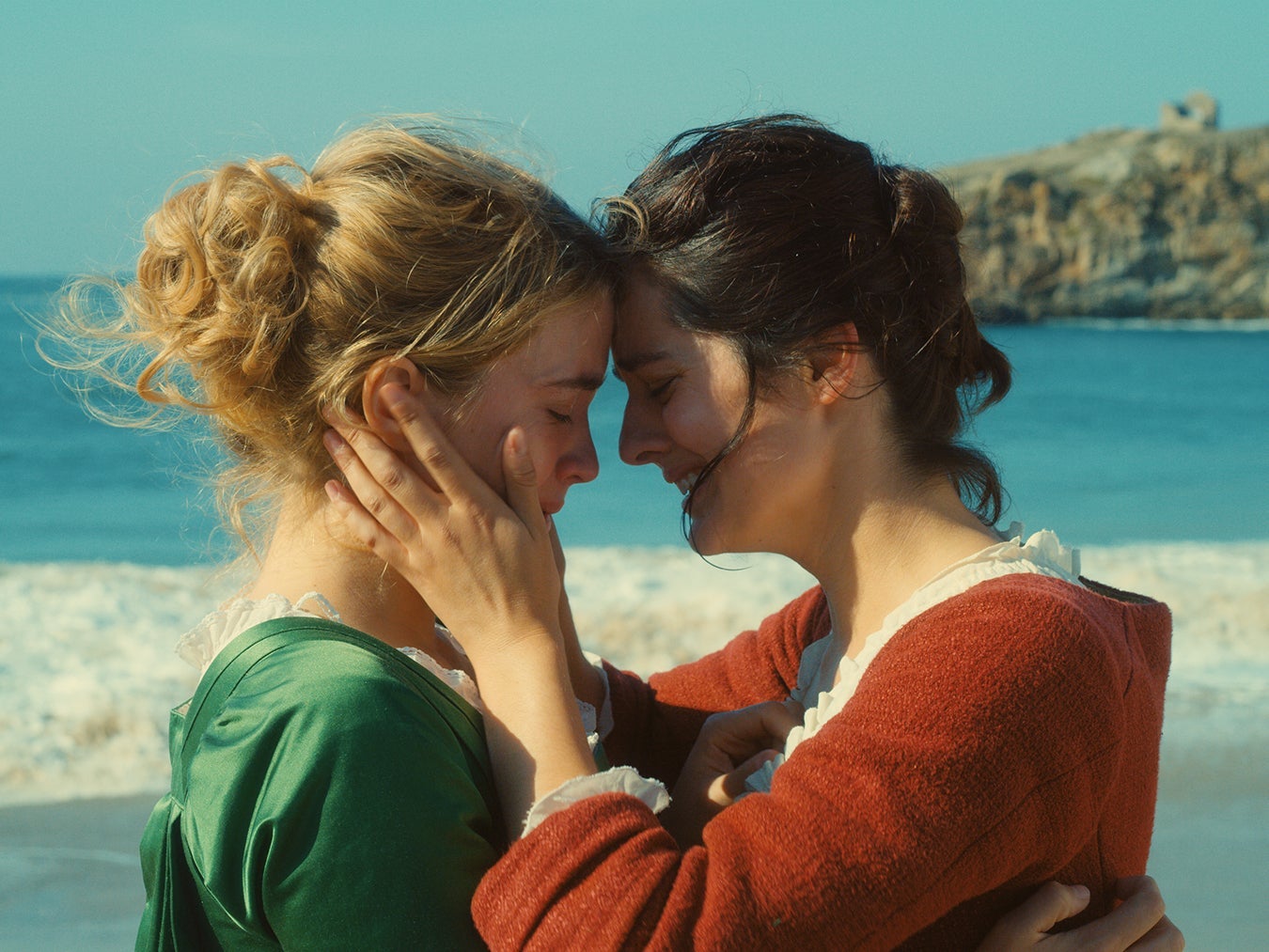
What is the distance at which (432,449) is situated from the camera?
2.18 meters

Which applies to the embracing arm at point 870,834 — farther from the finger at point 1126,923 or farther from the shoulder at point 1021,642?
the finger at point 1126,923

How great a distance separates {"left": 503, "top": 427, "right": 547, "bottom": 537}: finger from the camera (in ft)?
7.45

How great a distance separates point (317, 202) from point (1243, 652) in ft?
23.1

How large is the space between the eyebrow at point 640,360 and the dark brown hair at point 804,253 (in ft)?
0.27

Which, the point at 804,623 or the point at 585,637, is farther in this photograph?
the point at 585,637

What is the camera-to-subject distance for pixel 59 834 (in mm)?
5133

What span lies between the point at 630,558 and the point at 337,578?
8.30 m

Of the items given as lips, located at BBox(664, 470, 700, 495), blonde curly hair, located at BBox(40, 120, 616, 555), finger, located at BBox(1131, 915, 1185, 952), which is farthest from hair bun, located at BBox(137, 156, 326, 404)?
finger, located at BBox(1131, 915, 1185, 952)

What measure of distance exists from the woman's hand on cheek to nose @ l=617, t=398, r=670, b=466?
43 cm

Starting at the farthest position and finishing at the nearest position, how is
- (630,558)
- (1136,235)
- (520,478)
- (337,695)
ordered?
(1136,235) < (630,558) < (520,478) < (337,695)

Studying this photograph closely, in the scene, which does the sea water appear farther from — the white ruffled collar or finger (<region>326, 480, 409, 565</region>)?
the white ruffled collar

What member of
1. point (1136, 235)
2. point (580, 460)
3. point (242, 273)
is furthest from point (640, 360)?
point (1136, 235)

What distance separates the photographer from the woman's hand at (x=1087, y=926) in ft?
6.28

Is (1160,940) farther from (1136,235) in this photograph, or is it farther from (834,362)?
(1136,235)
